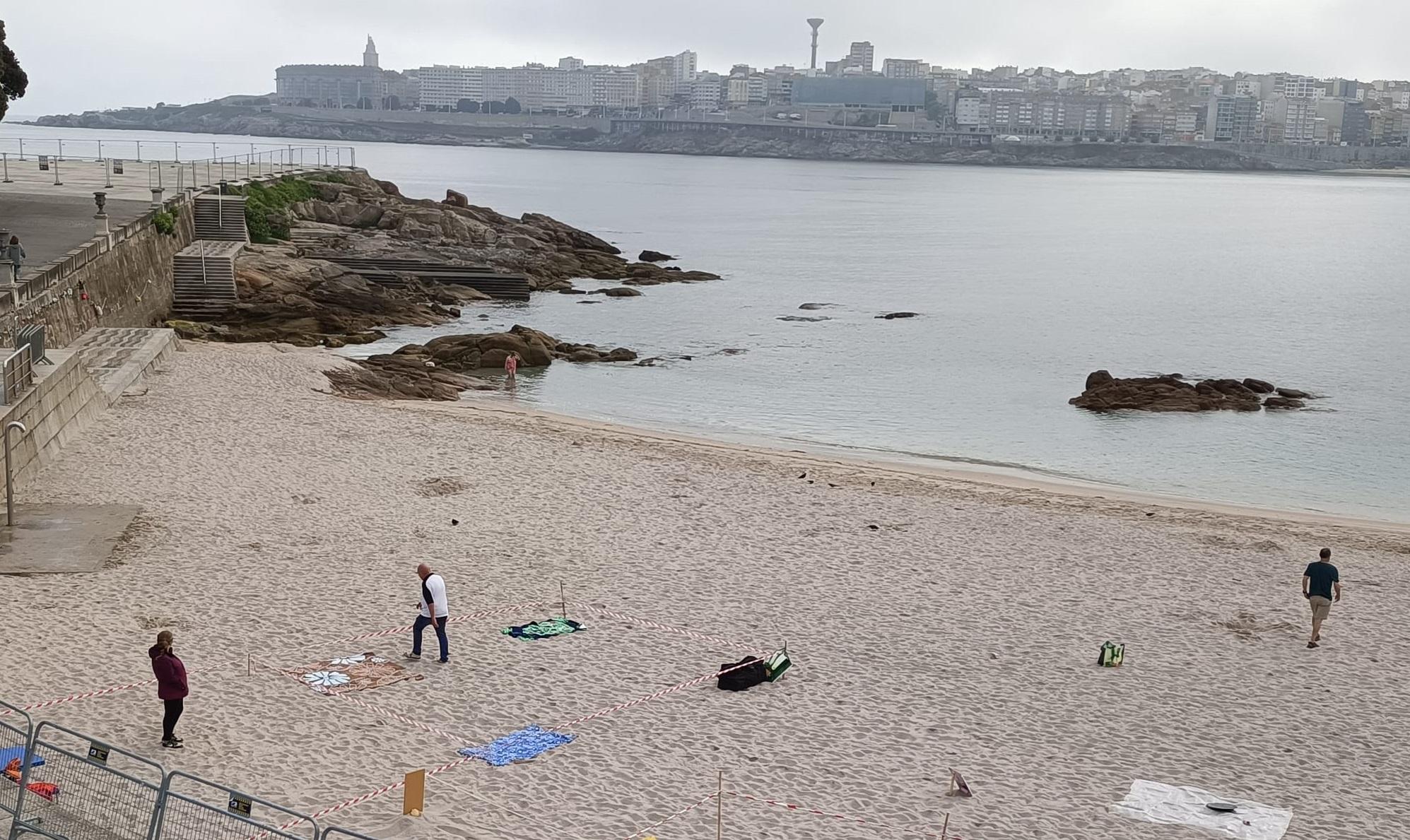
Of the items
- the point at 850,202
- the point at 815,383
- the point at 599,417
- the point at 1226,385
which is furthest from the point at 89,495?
the point at 850,202

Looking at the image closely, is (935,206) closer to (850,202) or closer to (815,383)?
(850,202)

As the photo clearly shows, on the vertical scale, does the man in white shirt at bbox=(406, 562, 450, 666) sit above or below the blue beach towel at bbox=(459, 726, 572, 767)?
above

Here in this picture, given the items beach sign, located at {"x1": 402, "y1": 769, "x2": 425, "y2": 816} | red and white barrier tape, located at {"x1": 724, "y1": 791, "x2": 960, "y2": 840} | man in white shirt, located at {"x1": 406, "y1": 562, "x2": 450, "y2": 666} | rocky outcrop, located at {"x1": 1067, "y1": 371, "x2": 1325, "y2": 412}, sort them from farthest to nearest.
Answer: rocky outcrop, located at {"x1": 1067, "y1": 371, "x2": 1325, "y2": 412}, man in white shirt, located at {"x1": 406, "y1": 562, "x2": 450, "y2": 666}, red and white barrier tape, located at {"x1": 724, "y1": 791, "x2": 960, "y2": 840}, beach sign, located at {"x1": 402, "y1": 769, "x2": 425, "y2": 816}

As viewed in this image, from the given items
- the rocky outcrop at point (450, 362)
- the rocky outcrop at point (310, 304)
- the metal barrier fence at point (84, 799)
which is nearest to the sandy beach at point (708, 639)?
the metal barrier fence at point (84, 799)

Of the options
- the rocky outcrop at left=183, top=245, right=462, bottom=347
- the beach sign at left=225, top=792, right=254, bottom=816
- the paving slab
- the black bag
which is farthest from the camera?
the rocky outcrop at left=183, top=245, right=462, bottom=347

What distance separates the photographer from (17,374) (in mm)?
17578

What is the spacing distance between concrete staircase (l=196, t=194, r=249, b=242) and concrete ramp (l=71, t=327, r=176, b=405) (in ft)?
52.8

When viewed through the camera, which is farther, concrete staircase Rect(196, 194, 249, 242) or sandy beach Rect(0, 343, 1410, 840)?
concrete staircase Rect(196, 194, 249, 242)

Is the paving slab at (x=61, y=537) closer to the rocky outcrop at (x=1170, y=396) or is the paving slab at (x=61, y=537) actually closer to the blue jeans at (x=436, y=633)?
the blue jeans at (x=436, y=633)

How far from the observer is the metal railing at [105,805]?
26.2ft

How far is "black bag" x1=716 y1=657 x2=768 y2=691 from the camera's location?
12984mm

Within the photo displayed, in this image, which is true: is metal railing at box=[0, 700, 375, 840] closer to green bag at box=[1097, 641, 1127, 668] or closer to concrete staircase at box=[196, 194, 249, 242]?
green bag at box=[1097, 641, 1127, 668]

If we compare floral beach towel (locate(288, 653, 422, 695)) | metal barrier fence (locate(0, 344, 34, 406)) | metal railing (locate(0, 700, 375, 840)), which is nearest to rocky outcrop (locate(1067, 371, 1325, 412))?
metal barrier fence (locate(0, 344, 34, 406))

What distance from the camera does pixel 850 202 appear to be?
137 meters
